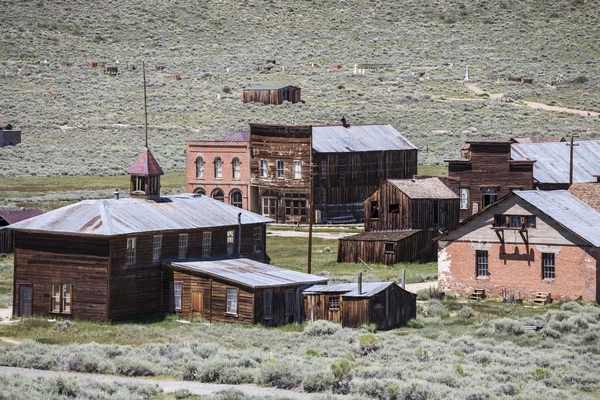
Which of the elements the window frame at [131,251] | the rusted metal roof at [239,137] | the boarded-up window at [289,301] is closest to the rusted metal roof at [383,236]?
the boarded-up window at [289,301]

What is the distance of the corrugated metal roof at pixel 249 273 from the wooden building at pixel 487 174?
896 inches

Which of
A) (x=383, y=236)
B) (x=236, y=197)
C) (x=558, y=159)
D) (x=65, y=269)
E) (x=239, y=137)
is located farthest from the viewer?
(x=239, y=137)

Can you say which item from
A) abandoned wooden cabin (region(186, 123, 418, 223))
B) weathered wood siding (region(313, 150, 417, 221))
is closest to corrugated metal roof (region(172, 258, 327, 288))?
abandoned wooden cabin (region(186, 123, 418, 223))

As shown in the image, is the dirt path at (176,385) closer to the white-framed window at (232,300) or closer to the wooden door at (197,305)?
the white-framed window at (232,300)

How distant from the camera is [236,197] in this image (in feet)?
278

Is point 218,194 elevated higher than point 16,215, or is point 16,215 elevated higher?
point 218,194

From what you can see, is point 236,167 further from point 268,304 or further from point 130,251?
point 268,304

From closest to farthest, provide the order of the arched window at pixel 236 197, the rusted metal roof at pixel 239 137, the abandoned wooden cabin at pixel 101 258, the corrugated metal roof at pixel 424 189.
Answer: the abandoned wooden cabin at pixel 101 258, the corrugated metal roof at pixel 424 189, the arched window at pixel 236 197, the rusted metal roof at pixel 239 137

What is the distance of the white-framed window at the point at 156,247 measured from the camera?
48.8 metres

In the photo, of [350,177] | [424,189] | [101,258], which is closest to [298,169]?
[350,177]

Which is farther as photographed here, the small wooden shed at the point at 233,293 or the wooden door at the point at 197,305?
the wooden door at the point at 197,305

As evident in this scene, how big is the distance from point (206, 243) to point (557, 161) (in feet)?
95.5

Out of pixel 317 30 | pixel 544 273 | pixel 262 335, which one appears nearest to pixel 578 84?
pixel 317 30

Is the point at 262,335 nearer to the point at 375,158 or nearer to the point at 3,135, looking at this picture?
the point at 375,158
